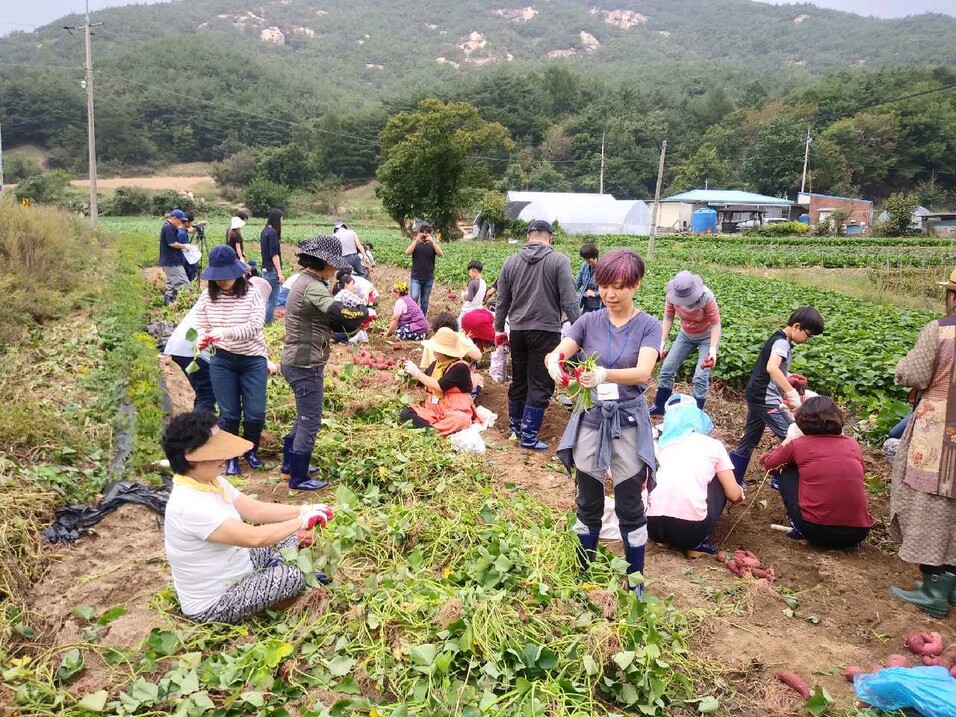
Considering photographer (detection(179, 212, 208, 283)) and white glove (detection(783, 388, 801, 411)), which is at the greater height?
photographer (detection(179, 212, 208, 283))

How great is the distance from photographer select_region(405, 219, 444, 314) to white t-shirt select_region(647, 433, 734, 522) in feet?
19.2

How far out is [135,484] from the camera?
15.7 ft

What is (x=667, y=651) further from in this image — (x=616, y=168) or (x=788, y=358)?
(x=616, y=168)

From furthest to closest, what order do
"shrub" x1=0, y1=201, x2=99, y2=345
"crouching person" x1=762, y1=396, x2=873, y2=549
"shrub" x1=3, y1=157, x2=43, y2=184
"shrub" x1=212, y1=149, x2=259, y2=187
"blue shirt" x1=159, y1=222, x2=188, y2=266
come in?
"shrub" x1=212, y1=149, x2=259, y2=187
"shrub" x1=3, y1=157, x2=43, y2=184
"blue shirt" x1=159, y1=222, x2=188, y2=266
"shrub" x1=0, y1=201, x2=99, y2=345
"crouching person" x1=762, y1=396, x2=873, y2=549

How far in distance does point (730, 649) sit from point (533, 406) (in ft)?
9.67

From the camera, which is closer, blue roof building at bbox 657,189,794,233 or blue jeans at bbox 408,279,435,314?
blue jeans at bbox 408,279,435,314

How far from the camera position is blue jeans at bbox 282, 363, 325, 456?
4.88 m

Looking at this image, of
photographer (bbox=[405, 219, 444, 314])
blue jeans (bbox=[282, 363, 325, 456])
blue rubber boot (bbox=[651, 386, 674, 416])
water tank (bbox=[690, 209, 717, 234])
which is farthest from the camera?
water tank (bbox=[690, 209, 717, 234])

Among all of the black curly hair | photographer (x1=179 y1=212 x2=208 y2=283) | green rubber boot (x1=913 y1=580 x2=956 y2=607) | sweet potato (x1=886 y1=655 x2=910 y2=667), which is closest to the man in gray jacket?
green rubber boot (x1=913 y1=580 x2=956 y2=607)

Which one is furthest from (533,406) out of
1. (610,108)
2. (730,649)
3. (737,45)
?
(737,45)

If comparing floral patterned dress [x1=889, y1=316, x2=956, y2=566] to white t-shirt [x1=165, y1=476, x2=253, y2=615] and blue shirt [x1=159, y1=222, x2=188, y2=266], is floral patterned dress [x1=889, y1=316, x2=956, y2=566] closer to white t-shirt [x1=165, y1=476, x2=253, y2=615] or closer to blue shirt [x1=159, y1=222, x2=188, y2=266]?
white t-shirt [x1=165, y1=476, x2=253, y2=615]

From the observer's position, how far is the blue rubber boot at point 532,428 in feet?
19.8

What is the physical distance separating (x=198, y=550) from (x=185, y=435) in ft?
1.82

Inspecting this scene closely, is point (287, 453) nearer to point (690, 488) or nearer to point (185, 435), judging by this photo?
point (185, 435)
